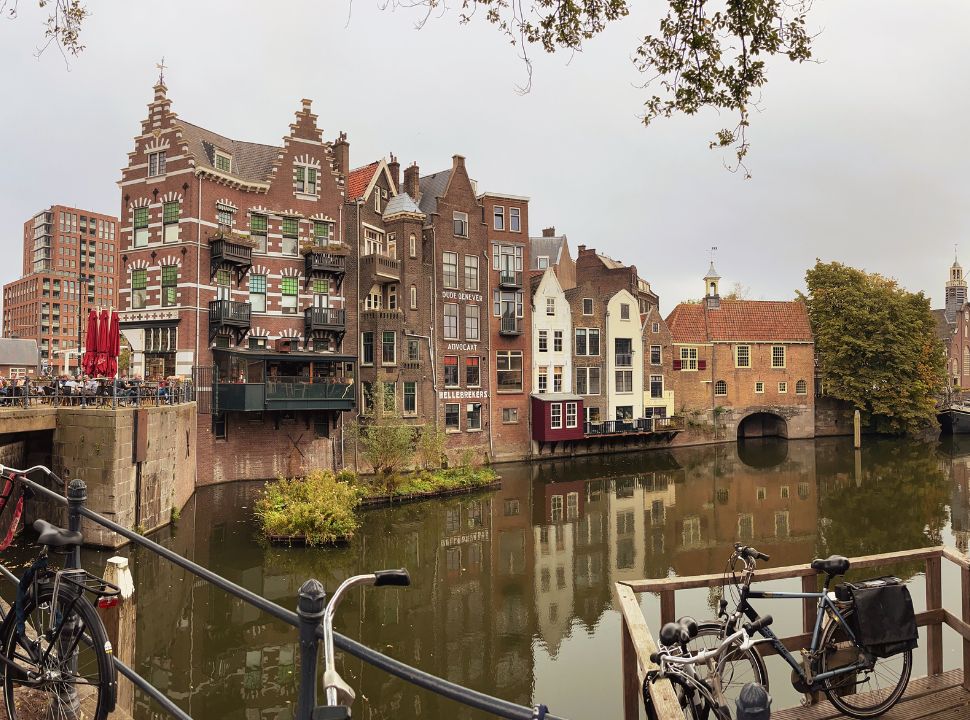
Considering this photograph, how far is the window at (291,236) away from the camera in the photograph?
37031mm

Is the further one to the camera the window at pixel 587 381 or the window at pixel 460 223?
the window at pixel 587 381

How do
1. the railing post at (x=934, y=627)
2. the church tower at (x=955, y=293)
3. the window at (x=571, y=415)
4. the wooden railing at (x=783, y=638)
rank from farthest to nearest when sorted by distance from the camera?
the church tower at (x=955, y=293)
the window at (x=571, y=415)
the railing post at (x=934, y=627)
the wooden railing at (x=783, y=638)

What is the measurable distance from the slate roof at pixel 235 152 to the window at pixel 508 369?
18.4 m

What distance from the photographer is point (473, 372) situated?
43625 mm

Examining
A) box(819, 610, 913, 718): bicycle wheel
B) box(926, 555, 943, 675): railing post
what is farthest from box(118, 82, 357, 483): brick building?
box(926, 555, 943, 675): railing post

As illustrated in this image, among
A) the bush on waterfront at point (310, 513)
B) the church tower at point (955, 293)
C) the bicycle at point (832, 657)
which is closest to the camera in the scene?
the bicycle at point (832, 657)

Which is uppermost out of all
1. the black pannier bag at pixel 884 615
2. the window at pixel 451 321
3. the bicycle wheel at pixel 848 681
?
the window at pixel 451 321

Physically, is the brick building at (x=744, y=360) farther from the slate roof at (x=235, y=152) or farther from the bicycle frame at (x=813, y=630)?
the bicycle frame at (x=813, y=630)

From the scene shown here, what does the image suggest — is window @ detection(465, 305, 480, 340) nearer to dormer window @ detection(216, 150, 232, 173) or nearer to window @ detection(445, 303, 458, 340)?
window @ detection(445, 303, 458, 340)

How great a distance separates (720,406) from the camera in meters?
56.8

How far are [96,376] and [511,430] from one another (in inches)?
1042

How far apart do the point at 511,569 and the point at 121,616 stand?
58.2ft

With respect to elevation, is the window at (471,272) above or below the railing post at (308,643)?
above

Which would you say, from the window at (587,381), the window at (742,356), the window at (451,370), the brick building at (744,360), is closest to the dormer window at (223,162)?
the window at (451,370)
